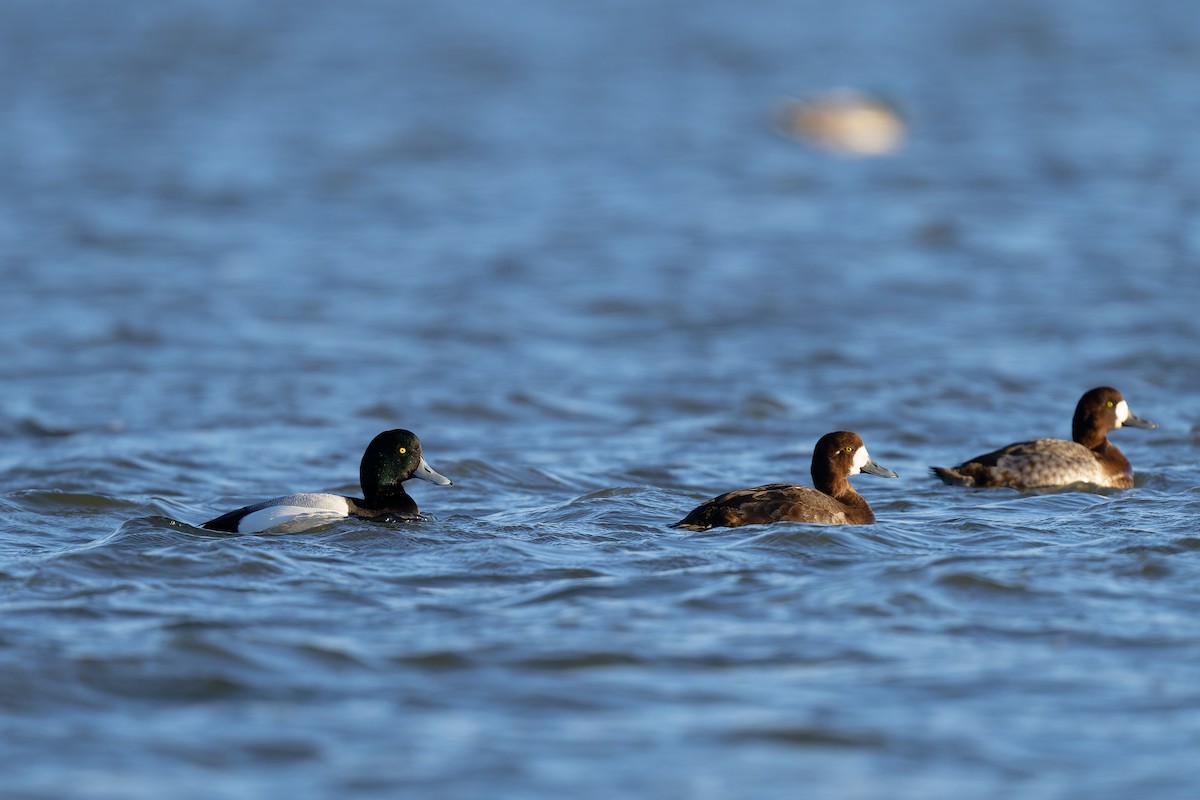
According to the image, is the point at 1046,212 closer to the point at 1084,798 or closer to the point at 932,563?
the point at 932,563

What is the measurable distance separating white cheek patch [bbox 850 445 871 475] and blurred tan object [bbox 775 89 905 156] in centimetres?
1704

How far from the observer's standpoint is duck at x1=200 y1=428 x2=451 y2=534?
9141 mm

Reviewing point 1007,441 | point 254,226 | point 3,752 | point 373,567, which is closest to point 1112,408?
point 1007,441

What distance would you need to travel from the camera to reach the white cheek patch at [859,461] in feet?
32.4

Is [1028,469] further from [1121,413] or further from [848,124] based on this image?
[848,124]

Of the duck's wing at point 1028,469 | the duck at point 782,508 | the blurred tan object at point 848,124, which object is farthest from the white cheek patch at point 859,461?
the blurred tan object at point 848,124

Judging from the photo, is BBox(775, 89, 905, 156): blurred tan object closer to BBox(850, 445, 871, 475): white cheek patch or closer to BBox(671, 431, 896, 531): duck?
BBox(850, 445, 871, 475): white cheek patch

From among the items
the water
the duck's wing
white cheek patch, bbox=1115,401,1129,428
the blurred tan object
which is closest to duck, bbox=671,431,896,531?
the water

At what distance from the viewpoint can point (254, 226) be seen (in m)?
21.8

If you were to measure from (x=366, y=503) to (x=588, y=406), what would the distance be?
4421mm

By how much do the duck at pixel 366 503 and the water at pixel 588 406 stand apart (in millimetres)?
174

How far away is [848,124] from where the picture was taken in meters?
26.9

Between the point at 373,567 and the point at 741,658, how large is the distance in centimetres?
221

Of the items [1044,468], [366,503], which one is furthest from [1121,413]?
[366,503]
